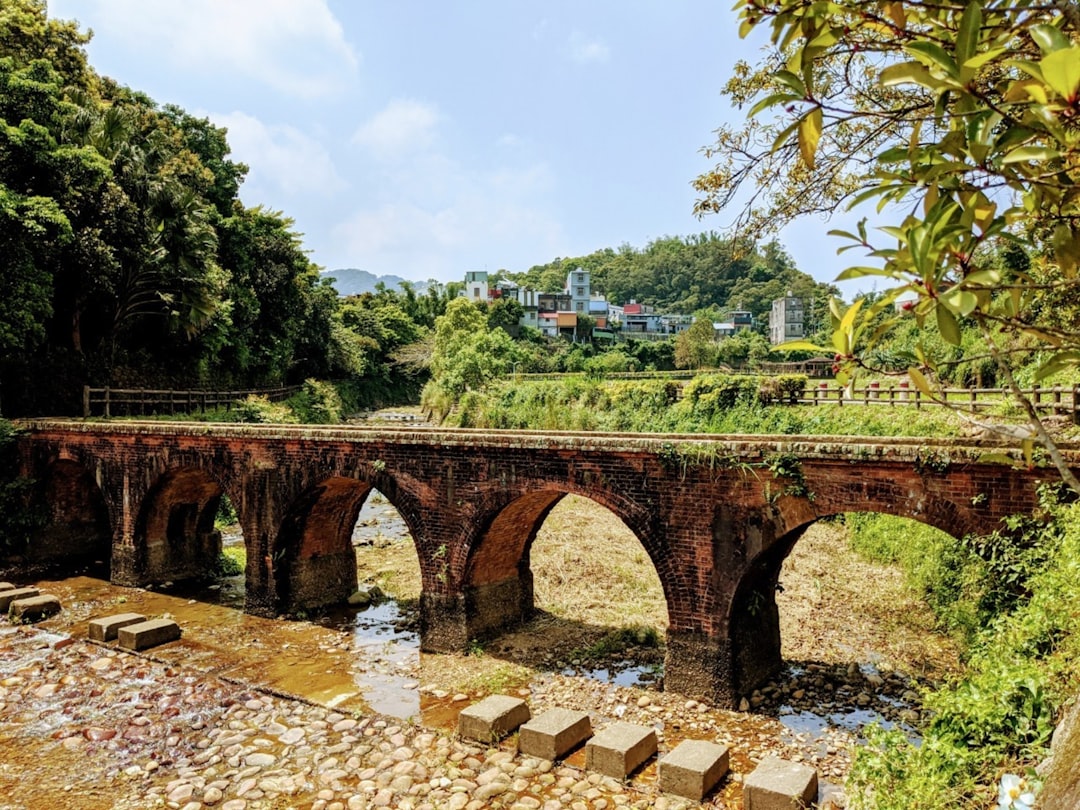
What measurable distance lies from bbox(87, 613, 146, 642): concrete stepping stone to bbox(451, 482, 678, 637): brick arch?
5970 mm

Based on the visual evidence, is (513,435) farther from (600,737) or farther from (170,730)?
(170,730)

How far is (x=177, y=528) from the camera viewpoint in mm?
16891

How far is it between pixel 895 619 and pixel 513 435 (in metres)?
7.40

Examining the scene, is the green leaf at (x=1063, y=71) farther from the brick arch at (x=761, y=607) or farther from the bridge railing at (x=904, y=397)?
the bridge railing at (x=904, y=397)

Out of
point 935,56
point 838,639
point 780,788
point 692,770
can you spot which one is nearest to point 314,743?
point 692,770

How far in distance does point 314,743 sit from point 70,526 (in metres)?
13.6

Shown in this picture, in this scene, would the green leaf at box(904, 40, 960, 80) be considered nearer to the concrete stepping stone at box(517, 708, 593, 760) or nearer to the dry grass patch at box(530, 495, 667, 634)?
the concrete stepping stone at box(517, 708, 593, 760)

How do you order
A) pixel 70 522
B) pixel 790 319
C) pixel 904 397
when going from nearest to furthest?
pixel 70 522 < pixel 904 397 < pixel 790 319

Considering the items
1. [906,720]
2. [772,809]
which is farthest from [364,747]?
[906,720]

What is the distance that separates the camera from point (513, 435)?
37.2 ft

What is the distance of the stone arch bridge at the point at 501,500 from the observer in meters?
8.54

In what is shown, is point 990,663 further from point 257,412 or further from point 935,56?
point 257,412

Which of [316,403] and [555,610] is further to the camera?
[316,403]

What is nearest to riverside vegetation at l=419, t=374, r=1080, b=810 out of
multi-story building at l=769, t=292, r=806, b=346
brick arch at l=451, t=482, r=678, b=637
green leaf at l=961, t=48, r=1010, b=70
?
brick arch at l=451, t=482, r=678, b=637
